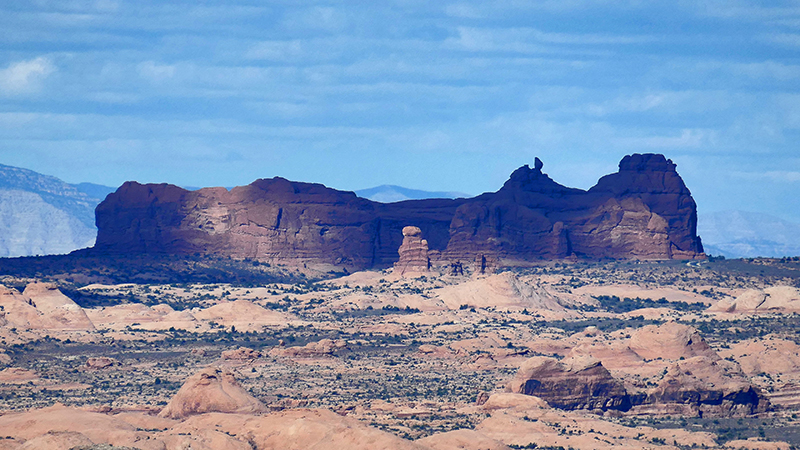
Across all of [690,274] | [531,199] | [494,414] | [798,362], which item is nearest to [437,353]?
[798,362]

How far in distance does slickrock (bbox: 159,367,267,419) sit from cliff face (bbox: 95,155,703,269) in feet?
339

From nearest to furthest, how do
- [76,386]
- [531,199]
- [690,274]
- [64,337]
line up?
1. [76,386]
2. [64,337]
3. [690,274]
4. [531,199]

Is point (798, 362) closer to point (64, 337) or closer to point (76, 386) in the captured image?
point (76, 386)

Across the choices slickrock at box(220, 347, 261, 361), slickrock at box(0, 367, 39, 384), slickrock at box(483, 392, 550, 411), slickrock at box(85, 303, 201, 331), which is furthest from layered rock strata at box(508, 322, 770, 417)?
slickrock at box(85, 303, 201, 331)

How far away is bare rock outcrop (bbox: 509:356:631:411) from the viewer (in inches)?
2373

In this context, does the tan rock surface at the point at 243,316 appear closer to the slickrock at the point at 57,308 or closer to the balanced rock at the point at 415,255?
the slickrock at the point at 57,308

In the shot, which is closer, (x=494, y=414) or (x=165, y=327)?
(x=494, y=414)

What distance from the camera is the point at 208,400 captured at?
56281mm

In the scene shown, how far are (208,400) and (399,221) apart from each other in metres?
119

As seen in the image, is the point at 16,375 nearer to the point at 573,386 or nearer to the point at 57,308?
the point at 57,308

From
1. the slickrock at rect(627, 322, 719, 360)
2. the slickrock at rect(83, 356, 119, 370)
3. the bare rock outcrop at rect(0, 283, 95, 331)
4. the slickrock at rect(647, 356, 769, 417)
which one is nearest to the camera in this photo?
the slickrock at rect(647, 356, 769, 417)

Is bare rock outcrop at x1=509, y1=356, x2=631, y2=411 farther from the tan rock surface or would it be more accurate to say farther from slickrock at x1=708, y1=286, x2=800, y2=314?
slickrock at x1=708, y1=286, x2=800, y2=314

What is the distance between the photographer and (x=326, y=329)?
4188 inches

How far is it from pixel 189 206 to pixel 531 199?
133 ft
